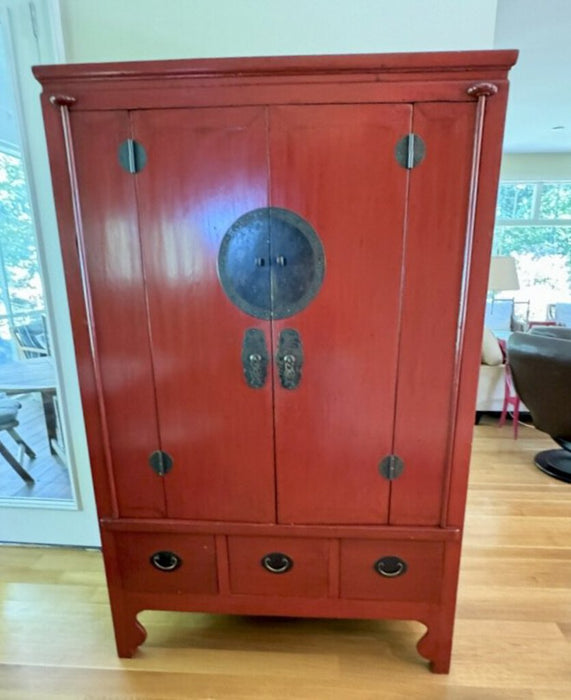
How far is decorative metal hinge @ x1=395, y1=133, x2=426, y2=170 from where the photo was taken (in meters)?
1.01

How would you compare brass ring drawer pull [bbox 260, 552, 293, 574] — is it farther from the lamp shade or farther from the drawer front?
the lamp shade

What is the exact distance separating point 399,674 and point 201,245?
1.49 metres

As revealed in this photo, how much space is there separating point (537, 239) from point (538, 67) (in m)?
3.60

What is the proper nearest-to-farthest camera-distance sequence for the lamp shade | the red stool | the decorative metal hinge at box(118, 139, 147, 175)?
the decorative metal hinge at box(118, 139, 147, 175), the red stool, the lamp shade

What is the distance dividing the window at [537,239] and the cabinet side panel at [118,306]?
5.90 m

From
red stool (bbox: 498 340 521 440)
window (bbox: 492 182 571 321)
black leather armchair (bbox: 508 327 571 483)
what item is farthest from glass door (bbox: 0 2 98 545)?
window (bbox: 492 182 571 321)

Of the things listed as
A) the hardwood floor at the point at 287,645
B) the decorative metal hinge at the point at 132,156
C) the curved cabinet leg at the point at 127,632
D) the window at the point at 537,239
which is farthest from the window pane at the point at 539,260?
the curved cabinet leg at the point at 127,632

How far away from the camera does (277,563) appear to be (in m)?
1.32

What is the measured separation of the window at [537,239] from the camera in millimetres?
5828

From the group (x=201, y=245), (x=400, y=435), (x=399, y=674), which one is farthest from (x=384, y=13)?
(x=399, y=674)

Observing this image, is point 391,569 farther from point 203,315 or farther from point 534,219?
point 534,219

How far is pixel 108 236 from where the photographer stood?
113 centimetres

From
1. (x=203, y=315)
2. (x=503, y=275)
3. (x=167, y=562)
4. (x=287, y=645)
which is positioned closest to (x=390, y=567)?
(x=287, y=645)

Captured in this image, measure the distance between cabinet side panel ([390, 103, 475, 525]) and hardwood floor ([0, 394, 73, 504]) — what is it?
155cm
